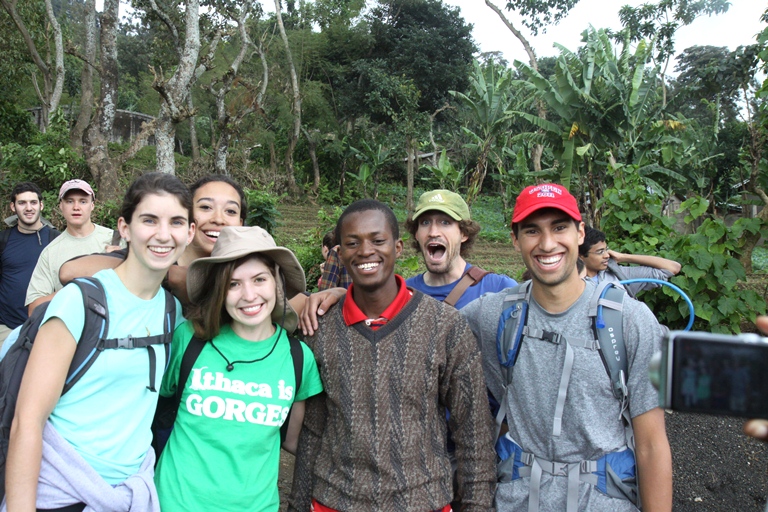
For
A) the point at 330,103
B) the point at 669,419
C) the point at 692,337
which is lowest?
the point at 669,419

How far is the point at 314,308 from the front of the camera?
2.22 meters

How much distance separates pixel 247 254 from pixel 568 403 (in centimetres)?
127

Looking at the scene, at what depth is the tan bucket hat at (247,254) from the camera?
6.74 feet

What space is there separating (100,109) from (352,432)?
11514 mm

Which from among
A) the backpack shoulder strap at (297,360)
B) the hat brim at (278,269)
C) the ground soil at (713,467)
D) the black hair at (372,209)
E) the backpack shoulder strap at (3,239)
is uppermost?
the black hair at (372,209)

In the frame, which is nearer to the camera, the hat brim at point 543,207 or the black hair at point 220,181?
the hat brim at point 543,207

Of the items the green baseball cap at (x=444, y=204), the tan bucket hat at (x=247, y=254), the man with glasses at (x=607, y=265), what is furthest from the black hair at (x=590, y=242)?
the tan bucket hat at (x=247, y=254)

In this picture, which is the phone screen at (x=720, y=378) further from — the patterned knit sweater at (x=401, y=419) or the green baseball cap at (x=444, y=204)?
the green baseball cap at (x=444, y=204)

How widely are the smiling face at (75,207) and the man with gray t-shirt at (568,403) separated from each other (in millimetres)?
3680

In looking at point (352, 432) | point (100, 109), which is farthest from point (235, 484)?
point (100, 109)

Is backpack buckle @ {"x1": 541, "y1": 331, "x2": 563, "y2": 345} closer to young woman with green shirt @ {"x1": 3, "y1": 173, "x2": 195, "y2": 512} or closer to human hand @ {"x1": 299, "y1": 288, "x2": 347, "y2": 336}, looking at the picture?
human hand @ {"x1": 299, "y1": 288, "x2": 347, "y2": 336}

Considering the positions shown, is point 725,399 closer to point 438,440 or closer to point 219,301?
point 438,440

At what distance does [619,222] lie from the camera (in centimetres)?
634

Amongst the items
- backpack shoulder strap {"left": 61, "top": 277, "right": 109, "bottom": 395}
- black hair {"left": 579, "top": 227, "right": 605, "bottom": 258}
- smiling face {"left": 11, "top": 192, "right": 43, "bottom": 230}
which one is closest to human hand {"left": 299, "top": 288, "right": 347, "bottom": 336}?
backpack shoulder strap {"left": 61, "top": 277, "right": 109, "bottom": 395}
